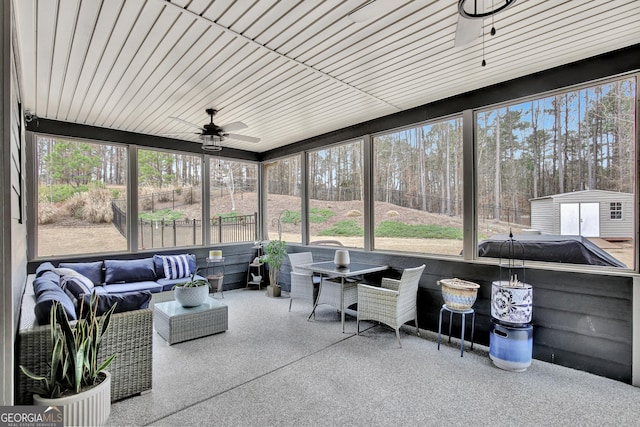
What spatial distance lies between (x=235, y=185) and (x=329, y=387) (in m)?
4.86

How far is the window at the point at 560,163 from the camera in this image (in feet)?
9.37

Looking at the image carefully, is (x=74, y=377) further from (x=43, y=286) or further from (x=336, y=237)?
(x=336, y=237)

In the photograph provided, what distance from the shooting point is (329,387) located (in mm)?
2646

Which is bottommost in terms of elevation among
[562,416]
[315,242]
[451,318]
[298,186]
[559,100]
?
[562,416]

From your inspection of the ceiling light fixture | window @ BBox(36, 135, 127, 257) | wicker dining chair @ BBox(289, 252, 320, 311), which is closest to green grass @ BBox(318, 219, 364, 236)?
wicker dining chair @ BBox(289, 252, 320, 311)

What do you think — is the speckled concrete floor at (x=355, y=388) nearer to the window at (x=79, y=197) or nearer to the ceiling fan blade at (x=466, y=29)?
the window at (x=79, y=197)

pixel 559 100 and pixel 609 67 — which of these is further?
pixel 559 100

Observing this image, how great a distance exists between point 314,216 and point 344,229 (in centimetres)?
81

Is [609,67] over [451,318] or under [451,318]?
over

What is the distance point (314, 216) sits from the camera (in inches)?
237

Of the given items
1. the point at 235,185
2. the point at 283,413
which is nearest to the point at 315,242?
the point at 235,185

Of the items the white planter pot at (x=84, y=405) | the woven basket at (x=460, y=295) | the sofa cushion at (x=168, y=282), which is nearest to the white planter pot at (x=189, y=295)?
the sofa cushion at (x=168, y=282)

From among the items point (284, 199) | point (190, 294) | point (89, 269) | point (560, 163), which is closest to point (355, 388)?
point (190, 294)

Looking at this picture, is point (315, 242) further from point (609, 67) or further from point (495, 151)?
point (609, 67)
